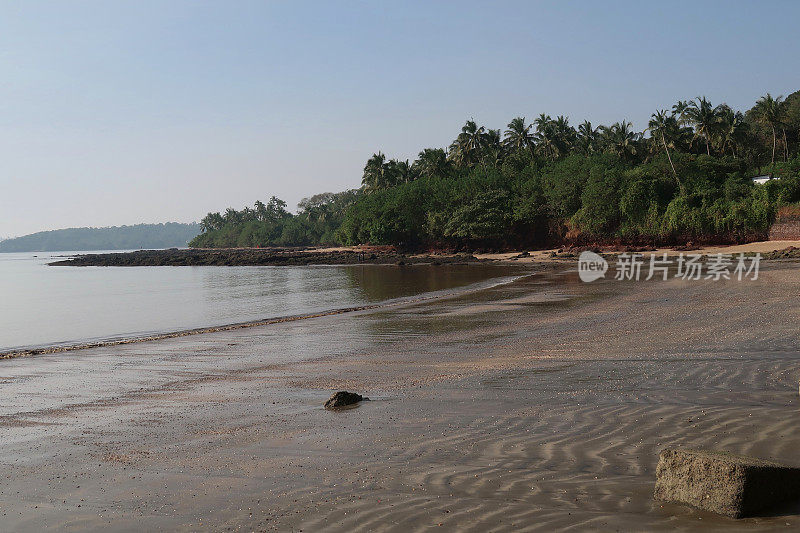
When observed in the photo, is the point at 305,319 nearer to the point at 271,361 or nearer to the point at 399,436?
the point at 271,361

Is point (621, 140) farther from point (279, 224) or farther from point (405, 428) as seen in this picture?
point (279, 224)

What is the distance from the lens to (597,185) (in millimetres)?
60875

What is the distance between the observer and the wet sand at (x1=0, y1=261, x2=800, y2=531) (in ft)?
15.4

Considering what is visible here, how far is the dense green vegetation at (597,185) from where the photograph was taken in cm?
5441

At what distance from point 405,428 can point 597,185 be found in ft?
192

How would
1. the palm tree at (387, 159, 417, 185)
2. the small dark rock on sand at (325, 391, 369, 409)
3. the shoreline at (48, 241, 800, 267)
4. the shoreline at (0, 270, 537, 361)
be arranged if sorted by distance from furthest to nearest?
the palm tree at (387, 159, 417, 185) → the shoreline at (48, 241, 800, 267) → the shoreline at (0, 270, 537, 361) → the small dark rock on sand at (325, 391, 369, 409)

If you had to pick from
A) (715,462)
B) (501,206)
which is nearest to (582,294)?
(715,462)

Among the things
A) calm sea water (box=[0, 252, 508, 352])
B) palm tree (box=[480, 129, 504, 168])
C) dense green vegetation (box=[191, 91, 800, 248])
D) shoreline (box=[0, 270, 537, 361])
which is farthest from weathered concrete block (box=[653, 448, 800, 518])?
palm tree (box=[480, 129, 504, 168])

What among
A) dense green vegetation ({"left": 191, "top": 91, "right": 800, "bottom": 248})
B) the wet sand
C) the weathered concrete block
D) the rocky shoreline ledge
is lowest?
the wet sand

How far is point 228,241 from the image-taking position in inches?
6393

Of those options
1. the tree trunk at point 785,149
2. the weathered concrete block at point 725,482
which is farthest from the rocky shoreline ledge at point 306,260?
the weathered concrete block at point 725,482

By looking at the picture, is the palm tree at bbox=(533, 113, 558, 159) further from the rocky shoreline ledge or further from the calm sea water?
the calm sea water

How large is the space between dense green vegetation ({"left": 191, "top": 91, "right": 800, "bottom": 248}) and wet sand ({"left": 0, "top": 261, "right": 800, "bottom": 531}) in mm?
44196

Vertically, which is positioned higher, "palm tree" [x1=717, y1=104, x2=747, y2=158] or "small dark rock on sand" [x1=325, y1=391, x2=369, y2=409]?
"palm tree" [x1=717, y1=104, x2=747, y2=158]
